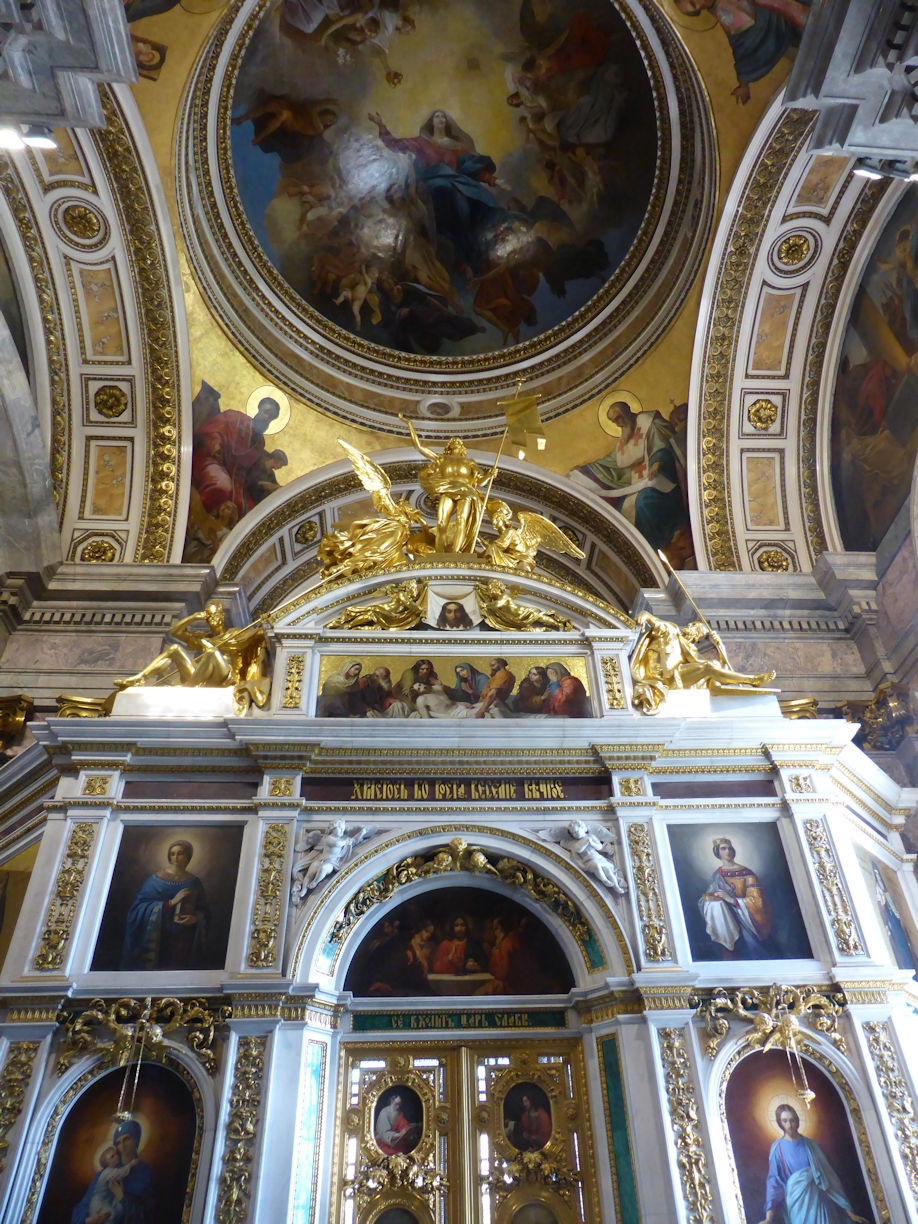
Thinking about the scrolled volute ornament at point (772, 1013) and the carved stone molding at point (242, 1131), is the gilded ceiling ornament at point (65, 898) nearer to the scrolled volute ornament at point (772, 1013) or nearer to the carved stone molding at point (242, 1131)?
the carved stone molding at point (242, 1131)

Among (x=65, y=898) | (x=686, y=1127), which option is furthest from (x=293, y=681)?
(x=686, y=1127)

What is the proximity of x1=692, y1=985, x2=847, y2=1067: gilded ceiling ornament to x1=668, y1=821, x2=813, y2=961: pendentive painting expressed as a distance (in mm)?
336

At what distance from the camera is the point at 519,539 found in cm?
1234

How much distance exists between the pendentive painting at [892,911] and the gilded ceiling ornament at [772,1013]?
4.14ft

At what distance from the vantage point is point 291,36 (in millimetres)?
16078

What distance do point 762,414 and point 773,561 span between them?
2528mm

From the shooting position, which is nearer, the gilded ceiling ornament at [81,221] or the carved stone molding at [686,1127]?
the carved stone molding at [686,1127]

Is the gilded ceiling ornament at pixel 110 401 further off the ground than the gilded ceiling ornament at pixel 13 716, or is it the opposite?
the gilded ceiling ornament at pixel 110 401

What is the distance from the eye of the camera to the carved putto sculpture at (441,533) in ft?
39.0

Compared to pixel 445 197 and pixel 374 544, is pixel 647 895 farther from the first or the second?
pixel 445 197

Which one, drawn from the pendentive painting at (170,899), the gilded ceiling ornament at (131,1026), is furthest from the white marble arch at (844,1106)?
the pendentive painting at (170,899)

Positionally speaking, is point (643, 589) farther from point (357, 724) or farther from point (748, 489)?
point (357, 724)

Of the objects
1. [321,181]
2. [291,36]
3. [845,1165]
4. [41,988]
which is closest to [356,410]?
[321,181]

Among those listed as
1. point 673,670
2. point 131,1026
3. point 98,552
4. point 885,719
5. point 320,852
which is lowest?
point 131,1026
